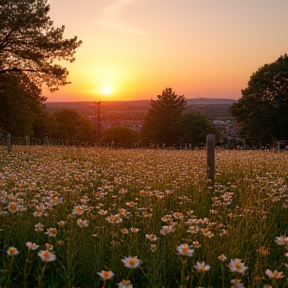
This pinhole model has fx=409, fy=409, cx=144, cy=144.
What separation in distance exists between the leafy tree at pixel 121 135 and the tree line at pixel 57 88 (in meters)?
8.08

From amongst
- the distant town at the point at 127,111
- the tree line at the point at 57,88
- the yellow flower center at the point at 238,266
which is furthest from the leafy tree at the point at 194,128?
the yellow flower center at the point at 238,266

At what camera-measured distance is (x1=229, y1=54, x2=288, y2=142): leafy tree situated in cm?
4241

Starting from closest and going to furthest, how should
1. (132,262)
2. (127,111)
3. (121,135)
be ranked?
(132,262) < (121,135) < (127,111)

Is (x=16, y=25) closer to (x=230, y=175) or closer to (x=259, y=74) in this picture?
(x=230, y=175)

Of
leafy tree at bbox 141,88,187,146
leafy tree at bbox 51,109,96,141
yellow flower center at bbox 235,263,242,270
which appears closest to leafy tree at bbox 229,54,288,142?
leafy tree at bbox 141,88,187,146

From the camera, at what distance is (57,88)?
2720cm

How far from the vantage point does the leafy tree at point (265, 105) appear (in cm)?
4241

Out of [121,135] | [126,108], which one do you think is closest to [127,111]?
[126,108]

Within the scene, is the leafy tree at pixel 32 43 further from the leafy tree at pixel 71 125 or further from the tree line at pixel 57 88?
the leafy tree at pixel 71 125

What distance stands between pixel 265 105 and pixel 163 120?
3445 centimetres

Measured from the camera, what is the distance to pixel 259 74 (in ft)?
152

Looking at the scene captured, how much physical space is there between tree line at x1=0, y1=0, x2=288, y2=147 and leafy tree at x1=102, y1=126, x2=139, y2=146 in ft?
26.5

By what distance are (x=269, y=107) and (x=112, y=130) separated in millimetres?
57892

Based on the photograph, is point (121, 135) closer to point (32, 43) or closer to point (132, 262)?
point (32, 43)
